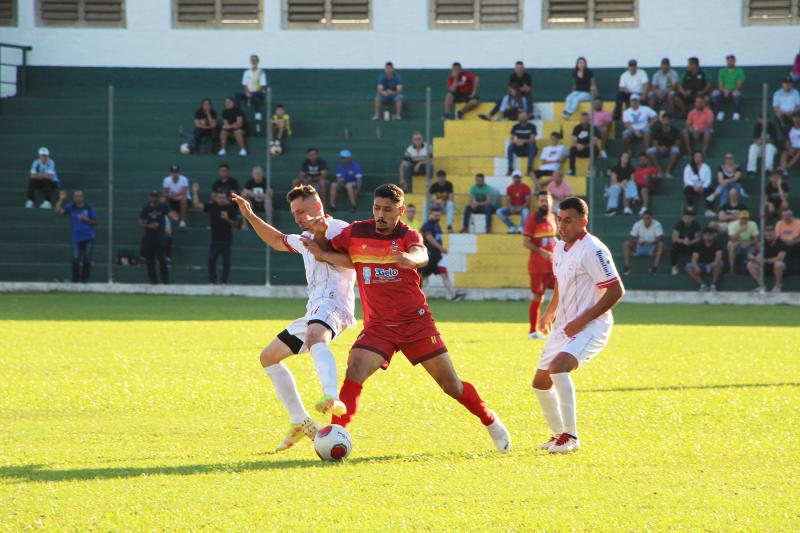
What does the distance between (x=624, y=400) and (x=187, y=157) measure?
65.4ft

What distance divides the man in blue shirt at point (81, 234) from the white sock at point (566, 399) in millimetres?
20194

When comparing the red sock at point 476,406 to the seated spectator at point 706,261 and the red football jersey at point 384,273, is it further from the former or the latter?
the seated spectator at point 706,261

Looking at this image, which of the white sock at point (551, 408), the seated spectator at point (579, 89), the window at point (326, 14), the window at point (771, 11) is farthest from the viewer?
the window at point (326, 14)

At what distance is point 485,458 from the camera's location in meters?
8.50

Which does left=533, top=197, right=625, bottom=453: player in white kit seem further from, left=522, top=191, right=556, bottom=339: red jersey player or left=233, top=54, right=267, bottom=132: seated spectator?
left=233, top=54, right=267, bottom=132: seated spectator

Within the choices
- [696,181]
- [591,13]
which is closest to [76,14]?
[591,13]

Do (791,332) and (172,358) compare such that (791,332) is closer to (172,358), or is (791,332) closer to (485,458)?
(172,358)

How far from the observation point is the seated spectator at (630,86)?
29266 mm

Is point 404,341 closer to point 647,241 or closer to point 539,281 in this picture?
point 539,281

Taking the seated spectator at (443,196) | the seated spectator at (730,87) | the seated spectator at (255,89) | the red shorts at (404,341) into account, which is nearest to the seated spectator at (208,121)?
the seated spectator at (255,89)

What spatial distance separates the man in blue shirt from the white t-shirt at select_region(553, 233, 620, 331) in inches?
787

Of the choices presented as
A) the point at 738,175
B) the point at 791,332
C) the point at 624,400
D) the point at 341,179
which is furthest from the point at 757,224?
the point at 624,400

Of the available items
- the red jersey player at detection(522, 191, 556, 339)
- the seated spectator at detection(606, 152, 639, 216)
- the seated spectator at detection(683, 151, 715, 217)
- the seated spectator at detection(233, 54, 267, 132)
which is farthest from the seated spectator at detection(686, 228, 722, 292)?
the seated spectator at detection(233, 54, 267, 132)

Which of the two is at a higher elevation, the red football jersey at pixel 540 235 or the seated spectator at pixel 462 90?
the seated spectator at pixel 462 90
